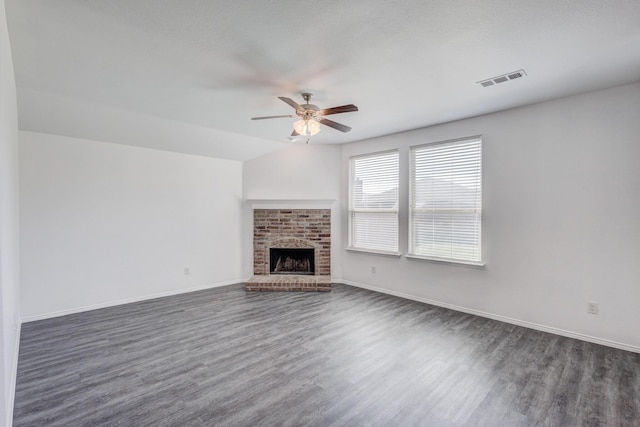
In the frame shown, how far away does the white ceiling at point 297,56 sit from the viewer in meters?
1.91

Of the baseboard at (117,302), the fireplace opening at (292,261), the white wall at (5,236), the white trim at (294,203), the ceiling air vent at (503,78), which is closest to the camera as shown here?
the white wall at (5,236)

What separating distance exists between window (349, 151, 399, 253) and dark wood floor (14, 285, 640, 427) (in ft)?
5.17

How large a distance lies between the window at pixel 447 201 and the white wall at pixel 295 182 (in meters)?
1.56

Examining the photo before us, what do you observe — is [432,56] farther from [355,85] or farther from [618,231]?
[618,231]

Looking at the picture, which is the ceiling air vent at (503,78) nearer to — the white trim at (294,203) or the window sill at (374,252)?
the window sill at (374,252)

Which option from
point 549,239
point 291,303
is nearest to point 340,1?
point 549,239

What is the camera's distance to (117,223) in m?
4.41

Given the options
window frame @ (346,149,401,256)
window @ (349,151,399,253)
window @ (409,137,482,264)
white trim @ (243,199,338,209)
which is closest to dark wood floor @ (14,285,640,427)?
window @ (409,137,482,264)

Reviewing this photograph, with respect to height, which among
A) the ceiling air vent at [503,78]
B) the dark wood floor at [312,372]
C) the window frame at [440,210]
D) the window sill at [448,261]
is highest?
the ceiling air vent at [503,78]

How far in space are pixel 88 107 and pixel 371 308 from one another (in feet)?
14.5

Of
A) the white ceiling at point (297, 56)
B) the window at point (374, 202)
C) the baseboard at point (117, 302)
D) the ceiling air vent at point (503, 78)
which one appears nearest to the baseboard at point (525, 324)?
the window at point (374, 202)

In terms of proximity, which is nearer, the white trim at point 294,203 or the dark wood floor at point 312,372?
the dark wood floor at point 312,372

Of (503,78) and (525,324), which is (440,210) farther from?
(503,78)

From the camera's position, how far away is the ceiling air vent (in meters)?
2.75
